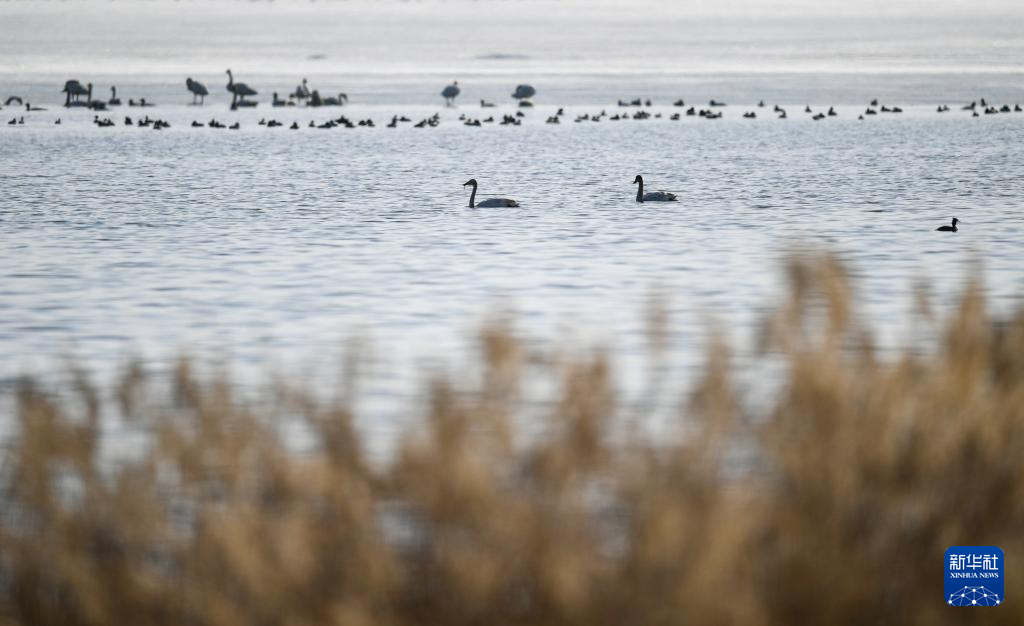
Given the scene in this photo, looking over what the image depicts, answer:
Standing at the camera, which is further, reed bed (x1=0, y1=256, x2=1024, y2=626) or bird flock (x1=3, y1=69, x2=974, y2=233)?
bird flock (x1=3, y1=69, x2=974, y2=233)

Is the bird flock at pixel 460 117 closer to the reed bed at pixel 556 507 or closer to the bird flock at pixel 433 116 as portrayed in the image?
the bird flock at pixel 433 116

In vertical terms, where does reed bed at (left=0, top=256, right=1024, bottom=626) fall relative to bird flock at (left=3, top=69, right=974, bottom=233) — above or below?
below

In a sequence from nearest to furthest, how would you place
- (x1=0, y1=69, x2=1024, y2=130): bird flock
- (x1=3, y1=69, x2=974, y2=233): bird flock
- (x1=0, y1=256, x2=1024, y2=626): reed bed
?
(x1=0, y1=256, x2=1024, y2=626): reed bed < (x1=3, y1=69, x2=974, y2=233): bird flock < (x1=0, y1=69, x2=1024, y2=130): bird flock

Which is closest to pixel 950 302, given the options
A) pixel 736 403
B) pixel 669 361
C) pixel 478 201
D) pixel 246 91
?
pixel 669 361

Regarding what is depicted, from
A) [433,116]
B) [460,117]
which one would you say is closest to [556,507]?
[460,117]

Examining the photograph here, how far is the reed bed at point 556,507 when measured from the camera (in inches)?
223

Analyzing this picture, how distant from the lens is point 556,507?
5.91m

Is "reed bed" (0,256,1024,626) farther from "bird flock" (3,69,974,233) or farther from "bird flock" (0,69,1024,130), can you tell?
"bird flock" (0,69,1024,130)

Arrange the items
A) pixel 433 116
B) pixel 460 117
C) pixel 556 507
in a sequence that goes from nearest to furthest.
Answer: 1. pixel 556 507
2. pixel 460 117
3. pixel 433 116

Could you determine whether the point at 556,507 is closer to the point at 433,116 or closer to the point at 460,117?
the point at 460,117

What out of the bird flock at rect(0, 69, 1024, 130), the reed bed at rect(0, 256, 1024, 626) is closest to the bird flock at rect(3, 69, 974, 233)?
the bird flock at rect(0, 69, 1024, 130)

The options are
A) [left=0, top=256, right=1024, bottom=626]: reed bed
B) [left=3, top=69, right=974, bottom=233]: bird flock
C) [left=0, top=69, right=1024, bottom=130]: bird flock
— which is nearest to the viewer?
[left=0, top=256, right=1024, bottom=626]: reed bed

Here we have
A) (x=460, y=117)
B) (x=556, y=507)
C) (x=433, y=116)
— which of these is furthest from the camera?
(x=433, y=116)

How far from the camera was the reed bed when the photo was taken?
5672mm
